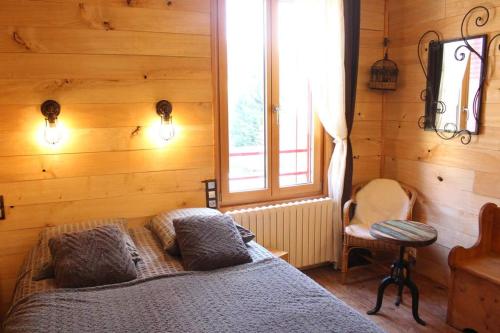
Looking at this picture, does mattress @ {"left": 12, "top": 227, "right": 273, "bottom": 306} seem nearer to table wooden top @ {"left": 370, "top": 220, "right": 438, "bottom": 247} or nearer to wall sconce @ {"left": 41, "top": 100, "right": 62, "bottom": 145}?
wall sconce @ {"left": 41, "top": 100, "right": 62, "bottom": 145}

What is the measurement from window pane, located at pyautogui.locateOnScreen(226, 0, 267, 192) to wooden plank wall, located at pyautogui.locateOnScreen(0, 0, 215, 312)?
229 mm

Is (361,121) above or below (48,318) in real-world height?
above

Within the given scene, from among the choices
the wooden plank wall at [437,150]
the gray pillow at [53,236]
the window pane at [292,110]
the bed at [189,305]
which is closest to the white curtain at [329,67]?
Answer: the window pane at [292,110]

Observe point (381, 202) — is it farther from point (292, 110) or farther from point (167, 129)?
point (167, 129)

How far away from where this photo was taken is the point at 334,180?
135 inches

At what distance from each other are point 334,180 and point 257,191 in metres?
0.68

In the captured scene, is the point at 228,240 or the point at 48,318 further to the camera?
the point at 228,240

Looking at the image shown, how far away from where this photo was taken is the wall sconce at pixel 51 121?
2.45 meters

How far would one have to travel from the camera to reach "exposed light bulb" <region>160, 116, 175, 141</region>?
2.77 meters

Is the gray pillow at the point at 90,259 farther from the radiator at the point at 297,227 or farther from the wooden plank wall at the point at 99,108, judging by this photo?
the radiator at the point at 297,227

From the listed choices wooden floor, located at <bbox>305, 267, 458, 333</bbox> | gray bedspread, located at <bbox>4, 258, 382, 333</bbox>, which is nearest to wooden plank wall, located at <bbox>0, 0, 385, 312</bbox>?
gray bedspread, located at <bbox>4, 258, 382, 333</bbox>

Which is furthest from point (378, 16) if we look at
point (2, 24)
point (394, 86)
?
point (2, 24)

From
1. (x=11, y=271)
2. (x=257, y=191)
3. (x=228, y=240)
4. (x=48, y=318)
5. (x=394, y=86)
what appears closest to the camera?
(x=48, y=318)

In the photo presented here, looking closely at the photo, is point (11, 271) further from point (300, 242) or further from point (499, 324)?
point (499, 324)
